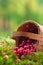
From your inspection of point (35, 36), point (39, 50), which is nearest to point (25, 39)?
point (35, 36)

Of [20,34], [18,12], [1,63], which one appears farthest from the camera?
[20,34]

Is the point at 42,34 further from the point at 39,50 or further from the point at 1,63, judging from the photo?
the point at 1,63

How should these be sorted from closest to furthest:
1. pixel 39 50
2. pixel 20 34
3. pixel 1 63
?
1. pixel 1 63
2. pixel 39 50
3. pixel 20 34

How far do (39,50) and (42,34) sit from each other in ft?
0.59

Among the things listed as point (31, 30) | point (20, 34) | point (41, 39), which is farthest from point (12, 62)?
point (31, 30)

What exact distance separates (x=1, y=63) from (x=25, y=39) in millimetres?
841

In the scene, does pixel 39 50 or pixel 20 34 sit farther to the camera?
pixel 20 34

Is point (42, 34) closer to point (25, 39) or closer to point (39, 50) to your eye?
point (39, 50)

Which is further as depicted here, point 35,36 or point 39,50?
point 35,36

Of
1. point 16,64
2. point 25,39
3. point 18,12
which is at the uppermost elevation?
point 18,12

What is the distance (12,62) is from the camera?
1016 millimetres

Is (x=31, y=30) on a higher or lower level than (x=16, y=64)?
higher

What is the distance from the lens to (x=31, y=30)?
178 cm

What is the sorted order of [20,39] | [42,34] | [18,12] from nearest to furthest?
1. [18,12]
2. [42,34]
3. [20,39]
